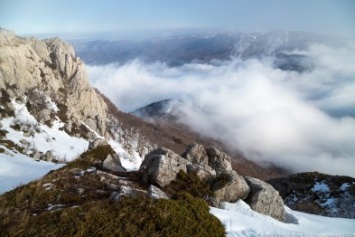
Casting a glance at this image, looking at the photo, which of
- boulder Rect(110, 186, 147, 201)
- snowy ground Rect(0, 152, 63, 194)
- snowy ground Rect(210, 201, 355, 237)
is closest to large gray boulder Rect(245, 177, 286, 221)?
snowy ground Rect(210, 201, 355, 237)

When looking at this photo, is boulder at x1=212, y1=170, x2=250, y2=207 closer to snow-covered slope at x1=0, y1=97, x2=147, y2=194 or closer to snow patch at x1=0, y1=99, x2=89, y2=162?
snow-covered slope at x1=0, y1=97, x2=147, y2=194

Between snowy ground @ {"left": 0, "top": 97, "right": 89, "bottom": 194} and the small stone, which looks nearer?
the small stone

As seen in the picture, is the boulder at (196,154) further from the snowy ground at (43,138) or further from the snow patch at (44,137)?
the snow patch at (44,137)

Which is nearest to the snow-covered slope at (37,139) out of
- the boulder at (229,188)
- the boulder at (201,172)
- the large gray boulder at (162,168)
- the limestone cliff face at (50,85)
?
the limestone cliff face at (50,85)

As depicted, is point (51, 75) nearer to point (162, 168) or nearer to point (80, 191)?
point (162, 168)

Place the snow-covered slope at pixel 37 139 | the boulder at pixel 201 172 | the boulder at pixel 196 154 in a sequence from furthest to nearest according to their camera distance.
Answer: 1. the snow-covered slope at pixel 37 139
2. the boulder at pixel 196 154
3. the boulder at pixel 201 172

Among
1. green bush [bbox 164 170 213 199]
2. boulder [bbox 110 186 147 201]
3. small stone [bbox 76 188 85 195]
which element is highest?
boulder [bbox 110 186 147 201]
